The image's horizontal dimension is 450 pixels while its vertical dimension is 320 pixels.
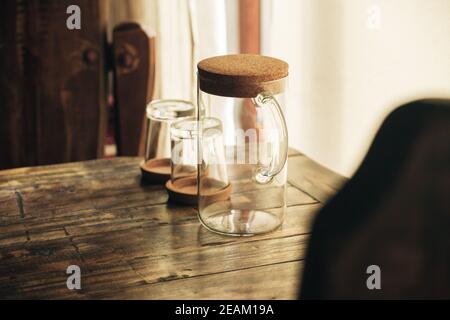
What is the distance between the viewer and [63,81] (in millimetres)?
2180

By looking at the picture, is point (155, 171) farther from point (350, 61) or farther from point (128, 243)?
point (350, 61)

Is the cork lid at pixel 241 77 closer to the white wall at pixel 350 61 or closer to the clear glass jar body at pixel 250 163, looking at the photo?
the clear glass jar body at pixel 250 163

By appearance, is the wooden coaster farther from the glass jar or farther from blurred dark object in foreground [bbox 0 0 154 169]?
blurred dark object in foreground [bbox 0 0 154 169]

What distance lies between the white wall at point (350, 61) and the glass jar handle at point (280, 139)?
677mm

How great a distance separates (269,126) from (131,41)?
81cm

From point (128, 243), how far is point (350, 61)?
1337mm

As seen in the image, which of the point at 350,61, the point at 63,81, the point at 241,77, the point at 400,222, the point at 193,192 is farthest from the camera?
the point at 350,61

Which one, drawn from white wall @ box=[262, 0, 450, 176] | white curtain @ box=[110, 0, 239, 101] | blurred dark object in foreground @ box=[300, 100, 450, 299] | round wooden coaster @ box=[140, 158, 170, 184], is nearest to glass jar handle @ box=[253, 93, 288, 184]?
round wooden coaster @ box=[140, 158, 170, 184]

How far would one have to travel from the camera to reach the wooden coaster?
1434 millimetres

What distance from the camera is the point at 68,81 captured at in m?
2.18

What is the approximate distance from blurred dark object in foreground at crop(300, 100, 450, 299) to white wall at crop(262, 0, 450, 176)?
3.90ft

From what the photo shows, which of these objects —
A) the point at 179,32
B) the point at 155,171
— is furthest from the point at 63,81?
the point at 155,171

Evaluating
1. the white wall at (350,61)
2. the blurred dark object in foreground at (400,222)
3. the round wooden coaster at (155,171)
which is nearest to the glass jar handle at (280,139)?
the round wooden coaster at (155,171)
